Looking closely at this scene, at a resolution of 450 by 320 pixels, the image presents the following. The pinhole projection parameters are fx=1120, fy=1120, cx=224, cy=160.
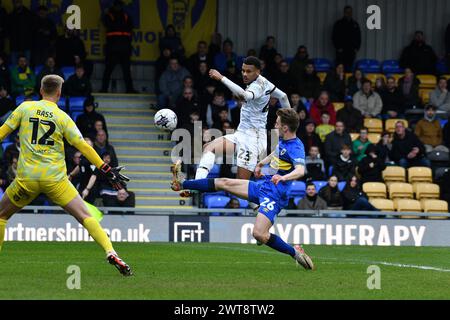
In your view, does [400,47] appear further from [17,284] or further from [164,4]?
[17,284]

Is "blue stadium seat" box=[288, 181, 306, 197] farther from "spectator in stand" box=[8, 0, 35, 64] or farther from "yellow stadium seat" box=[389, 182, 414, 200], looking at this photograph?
"spectator in stand" box=[8, 0, 35, 64]

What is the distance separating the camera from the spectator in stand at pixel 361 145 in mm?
24828

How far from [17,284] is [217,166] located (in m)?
11.5

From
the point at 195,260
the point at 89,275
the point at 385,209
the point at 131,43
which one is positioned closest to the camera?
the point at 89,275

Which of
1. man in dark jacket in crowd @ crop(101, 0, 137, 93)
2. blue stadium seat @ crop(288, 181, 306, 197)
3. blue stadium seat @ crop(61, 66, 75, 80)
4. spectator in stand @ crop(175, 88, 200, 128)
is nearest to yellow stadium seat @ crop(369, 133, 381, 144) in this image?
blue stadium seat @ crop(288, 181, 306, 197)

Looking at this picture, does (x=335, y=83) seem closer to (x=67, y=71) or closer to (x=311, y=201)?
(x=311, y=201)

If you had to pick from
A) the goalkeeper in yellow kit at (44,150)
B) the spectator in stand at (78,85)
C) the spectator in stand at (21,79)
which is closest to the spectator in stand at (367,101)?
the spectator in stand at (78,85)

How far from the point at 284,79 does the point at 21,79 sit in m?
6.05

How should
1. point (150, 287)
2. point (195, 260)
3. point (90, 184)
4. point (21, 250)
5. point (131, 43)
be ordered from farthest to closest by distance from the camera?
point (131, 43) → point (90, 184) → point (21, 250) → point (195, 260) → point (150, 287)

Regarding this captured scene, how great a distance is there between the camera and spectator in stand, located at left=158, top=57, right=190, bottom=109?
25797 millimetres

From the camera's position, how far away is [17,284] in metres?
11.5

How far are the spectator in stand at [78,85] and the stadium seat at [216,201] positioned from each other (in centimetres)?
399

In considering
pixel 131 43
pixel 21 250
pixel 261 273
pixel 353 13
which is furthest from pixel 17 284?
pixel 353 13

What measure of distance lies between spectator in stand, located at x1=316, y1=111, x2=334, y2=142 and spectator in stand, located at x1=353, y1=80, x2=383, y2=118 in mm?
1174
